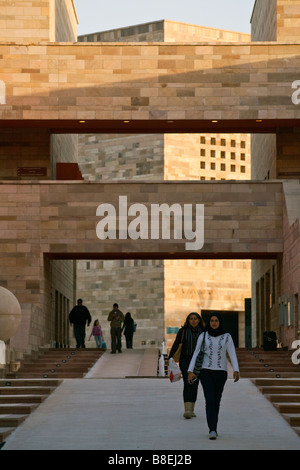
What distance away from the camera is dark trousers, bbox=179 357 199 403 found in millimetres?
16203

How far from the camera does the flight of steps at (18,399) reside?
53.0 feet

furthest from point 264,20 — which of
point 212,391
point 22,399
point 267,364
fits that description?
point 212,391

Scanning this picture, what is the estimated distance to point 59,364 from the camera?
26609 mm

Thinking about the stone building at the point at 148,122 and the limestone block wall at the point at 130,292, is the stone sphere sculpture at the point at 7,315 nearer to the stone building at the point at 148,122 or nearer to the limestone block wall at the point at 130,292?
the stone building at the point at 148,122

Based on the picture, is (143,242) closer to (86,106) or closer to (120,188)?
(120,188)

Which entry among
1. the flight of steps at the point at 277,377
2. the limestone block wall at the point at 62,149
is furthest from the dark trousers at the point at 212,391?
the limestone block wall at the point at 62,149

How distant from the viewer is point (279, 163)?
120ft

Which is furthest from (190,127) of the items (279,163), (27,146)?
(27,146)

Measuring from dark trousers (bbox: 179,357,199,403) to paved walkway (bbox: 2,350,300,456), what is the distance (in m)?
0.36

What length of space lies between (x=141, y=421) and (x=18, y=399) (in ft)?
10.6

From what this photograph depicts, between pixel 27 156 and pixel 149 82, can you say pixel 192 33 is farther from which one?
pixel 149 82

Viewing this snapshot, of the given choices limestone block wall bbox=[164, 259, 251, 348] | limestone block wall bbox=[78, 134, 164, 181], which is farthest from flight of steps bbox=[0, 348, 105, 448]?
limestone block wall bbox=[78, 134, 164, 181]

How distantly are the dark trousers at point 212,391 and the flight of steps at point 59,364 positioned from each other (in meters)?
9.68

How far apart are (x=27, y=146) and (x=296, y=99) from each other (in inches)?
391
